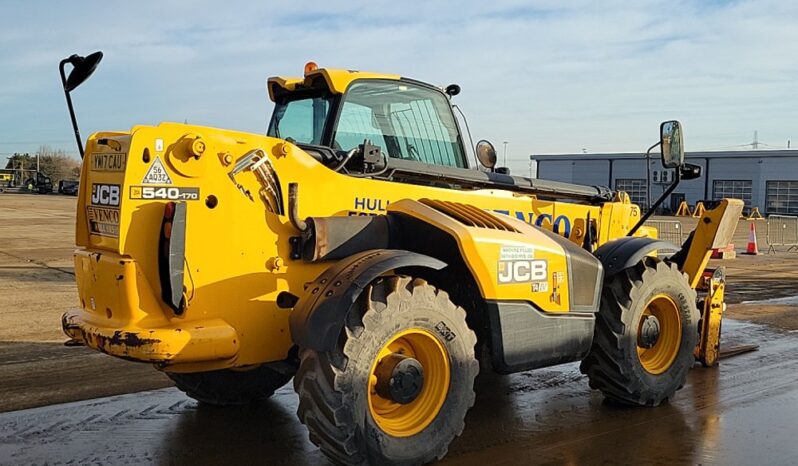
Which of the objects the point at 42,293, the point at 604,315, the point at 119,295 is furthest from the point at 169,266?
the point at 42,293

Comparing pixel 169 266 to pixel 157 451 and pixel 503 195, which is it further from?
pixel 503 195

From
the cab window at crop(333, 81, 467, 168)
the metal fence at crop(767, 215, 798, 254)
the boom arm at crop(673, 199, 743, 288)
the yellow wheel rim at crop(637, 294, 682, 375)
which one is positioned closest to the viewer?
the cab window at crop(333, 81, 467, 168)

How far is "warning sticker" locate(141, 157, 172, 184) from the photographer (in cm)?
420

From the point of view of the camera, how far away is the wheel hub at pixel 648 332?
592cm

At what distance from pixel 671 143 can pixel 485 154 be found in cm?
136

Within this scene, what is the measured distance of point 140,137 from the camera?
4180 mm

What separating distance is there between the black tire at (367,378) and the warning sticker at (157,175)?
3.90 ft

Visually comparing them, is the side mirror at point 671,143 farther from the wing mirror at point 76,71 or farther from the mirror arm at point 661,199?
the wing mirror at point 76,71

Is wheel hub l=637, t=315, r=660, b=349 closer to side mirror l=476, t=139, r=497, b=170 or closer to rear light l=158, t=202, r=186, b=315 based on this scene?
side mirror l=476, t=139, r=497, b=170

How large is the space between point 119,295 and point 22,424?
6.05 ft

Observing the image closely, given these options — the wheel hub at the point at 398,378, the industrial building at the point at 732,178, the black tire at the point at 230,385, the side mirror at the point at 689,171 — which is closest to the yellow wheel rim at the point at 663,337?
the side mirror at the point at 689,171

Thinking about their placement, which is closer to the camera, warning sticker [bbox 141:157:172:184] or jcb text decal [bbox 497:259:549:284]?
warning sticker [bbox 141:157:172:184]

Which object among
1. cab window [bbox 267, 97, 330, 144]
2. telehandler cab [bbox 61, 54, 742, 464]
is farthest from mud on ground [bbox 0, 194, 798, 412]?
cab window [bbox 267, 97, 330, 144]

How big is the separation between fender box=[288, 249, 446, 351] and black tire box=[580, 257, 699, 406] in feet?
6.00
